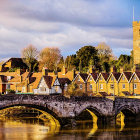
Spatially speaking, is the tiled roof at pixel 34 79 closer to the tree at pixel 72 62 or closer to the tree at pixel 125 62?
the tree at pixel 72 62

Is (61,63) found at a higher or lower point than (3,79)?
higher

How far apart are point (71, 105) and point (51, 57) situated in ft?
213

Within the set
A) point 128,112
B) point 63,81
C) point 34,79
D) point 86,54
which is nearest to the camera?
point 128,112

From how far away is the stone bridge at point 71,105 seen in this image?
154 ft

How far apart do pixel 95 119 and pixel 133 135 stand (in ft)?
38.9

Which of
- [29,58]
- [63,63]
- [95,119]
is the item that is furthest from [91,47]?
[95,119]

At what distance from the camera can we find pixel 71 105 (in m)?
51.8

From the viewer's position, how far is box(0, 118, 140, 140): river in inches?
1748

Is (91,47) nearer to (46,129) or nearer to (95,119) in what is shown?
(95,119)

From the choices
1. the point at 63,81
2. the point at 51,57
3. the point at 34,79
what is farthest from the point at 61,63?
the point at 63,81

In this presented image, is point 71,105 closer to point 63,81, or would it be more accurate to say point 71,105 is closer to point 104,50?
point 63,81

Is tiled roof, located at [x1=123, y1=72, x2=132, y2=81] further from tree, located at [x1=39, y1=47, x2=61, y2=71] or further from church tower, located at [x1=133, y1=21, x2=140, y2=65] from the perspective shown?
tree, located at [x1=39, y1=47, x2=61, y2=71]

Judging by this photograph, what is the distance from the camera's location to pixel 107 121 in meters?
57.0

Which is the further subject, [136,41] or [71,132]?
[136,41]
